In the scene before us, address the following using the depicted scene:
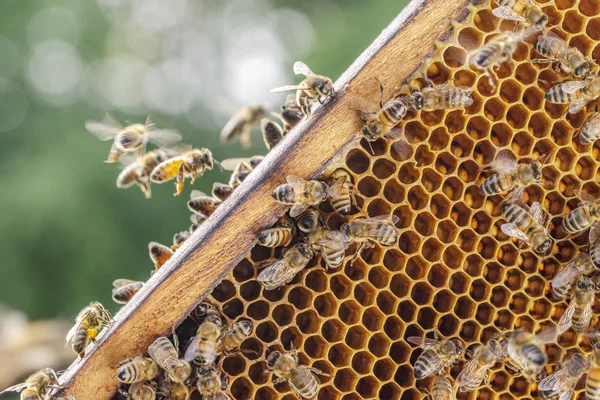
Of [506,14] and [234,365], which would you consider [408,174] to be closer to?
[506,14]

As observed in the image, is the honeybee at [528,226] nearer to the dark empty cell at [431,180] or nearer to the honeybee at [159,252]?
the dark empty cell at [431,180]

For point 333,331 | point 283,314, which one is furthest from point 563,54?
point 283,314

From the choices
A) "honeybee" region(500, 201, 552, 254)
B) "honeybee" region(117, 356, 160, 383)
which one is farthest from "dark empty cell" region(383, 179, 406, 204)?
"honeybee" region(117, 356, 160, 383)

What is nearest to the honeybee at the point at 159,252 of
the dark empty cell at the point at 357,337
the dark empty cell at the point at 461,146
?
the dark empty cell at the point at 357,337

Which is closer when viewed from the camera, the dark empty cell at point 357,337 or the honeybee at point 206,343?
the honeybee at point 206,343

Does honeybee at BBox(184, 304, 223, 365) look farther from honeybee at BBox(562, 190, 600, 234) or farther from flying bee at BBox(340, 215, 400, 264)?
honeybee at BBox(562, 190, 600, 234)
